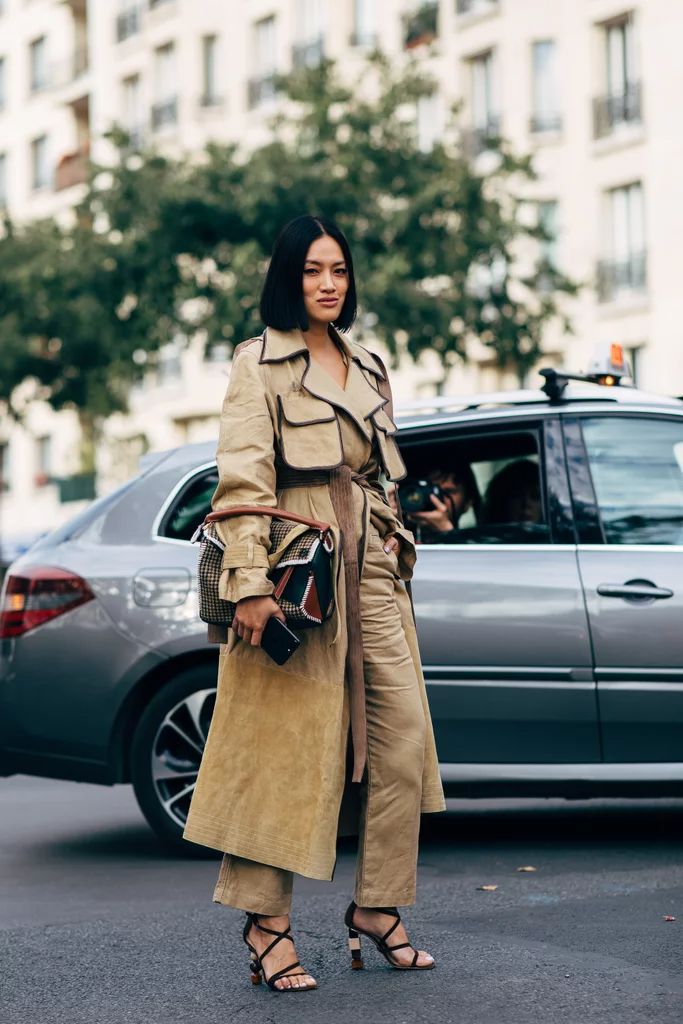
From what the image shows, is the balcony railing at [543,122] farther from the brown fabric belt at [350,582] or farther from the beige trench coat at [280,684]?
the brown fabric belt at [350,582]

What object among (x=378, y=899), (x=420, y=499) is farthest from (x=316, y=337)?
(x=420, y=499)

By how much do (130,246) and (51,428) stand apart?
87.9 ft

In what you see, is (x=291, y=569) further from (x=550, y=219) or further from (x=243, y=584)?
(x=550, y=219)

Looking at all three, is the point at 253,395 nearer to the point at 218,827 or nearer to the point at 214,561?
the point at 214,561

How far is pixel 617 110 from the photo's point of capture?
33.3 m

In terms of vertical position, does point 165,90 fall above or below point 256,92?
above

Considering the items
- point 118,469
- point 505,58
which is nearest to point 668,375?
point 505,58

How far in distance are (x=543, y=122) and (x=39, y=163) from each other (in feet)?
71.0

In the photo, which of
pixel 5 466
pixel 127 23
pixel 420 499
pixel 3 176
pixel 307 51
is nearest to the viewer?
pixel 420 499

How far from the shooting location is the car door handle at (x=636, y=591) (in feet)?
22.3

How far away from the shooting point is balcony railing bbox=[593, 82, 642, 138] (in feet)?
108

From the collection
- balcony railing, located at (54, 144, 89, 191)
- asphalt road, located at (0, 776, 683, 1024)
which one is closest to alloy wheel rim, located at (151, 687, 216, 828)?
asphalt road, located at (0, 776, 683, 1024)

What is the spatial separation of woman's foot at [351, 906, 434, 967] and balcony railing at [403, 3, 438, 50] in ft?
108

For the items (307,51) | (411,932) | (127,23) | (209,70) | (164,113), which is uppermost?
(127,23)
